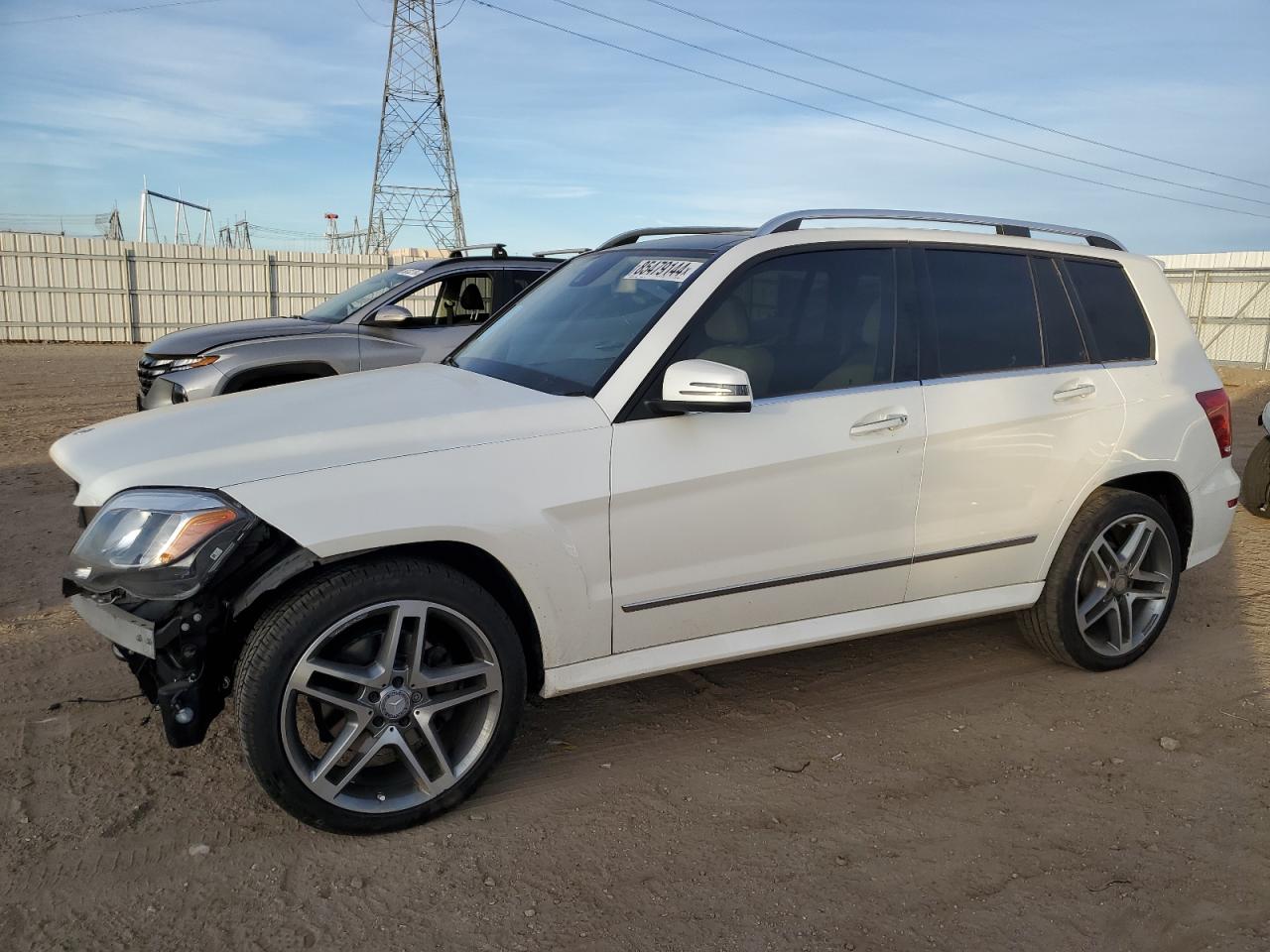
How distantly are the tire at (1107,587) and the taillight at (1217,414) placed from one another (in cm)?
46

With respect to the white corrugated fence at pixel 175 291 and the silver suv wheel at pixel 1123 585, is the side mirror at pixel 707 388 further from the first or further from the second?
the white corrugated fence at pixel 175 291

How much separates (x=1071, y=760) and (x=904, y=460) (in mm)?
1264

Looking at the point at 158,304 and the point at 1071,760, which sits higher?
the point at 158,304

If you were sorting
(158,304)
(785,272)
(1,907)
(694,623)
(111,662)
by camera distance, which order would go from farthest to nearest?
(158,304), (111,662), (785,272), (694,623), (1,907)

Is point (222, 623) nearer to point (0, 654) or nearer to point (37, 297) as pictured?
point (0, 654)

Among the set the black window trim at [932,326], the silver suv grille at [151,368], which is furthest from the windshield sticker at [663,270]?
the silver suv grille at [151,368]

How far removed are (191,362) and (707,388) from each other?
18.9 ft

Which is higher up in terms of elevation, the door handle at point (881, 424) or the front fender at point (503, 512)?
the door handle at point (881, 424)

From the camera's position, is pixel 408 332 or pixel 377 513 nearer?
pixel 377 513

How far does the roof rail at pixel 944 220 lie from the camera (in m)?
3.83

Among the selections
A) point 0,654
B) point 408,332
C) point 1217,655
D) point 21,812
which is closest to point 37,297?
point 408,332

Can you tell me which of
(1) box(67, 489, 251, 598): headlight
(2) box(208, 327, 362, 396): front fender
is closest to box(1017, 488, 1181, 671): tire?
(1) box(67, 489, 251, 598): headlight

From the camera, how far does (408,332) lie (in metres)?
8.46

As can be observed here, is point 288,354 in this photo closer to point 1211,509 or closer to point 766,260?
point 766,260
